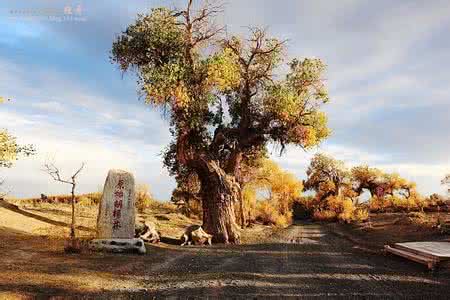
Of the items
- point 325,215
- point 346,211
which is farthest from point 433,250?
point 325,215

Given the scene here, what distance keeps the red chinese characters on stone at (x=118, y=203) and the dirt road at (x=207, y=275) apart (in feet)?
5.92

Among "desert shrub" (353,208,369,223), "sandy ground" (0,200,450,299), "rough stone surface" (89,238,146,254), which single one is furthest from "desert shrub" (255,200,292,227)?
"rough stone surface" (89,238,146,254)

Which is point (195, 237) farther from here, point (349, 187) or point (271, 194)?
point (349, 187)

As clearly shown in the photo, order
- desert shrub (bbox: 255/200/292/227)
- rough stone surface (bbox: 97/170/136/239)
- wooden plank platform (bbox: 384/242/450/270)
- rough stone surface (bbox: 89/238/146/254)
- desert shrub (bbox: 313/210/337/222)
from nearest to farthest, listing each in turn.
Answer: wooden plank platform (bbox: 384/242/450/270) → rough stone surface (bbox: 89/238/146/254) → rough stone surface (bbox: 97/170/136/239) → desert shrub (bbox: 255/200/292/227) → desert shrub (bbox: 313/210/337/222)

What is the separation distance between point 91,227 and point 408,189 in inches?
1854

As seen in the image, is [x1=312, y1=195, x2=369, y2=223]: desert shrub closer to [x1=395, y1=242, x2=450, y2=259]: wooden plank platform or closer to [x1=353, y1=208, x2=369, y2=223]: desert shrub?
[x1=353, y1=208, x2=369, y2=223]: desert shrub

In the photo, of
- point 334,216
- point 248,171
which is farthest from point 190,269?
point 334,216

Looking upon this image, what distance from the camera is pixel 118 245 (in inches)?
647

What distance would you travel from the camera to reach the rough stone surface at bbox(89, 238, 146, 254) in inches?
633

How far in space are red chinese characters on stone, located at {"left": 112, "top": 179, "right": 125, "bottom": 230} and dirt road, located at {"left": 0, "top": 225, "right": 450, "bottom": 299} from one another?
180 centimetres

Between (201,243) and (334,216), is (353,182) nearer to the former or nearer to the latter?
(334,216)

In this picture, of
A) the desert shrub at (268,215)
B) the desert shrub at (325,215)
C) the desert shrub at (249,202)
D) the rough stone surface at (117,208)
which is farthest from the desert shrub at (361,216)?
the rough stone surface at (117,208)

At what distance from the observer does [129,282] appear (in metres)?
11.0

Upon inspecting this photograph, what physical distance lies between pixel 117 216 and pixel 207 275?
6.43m
